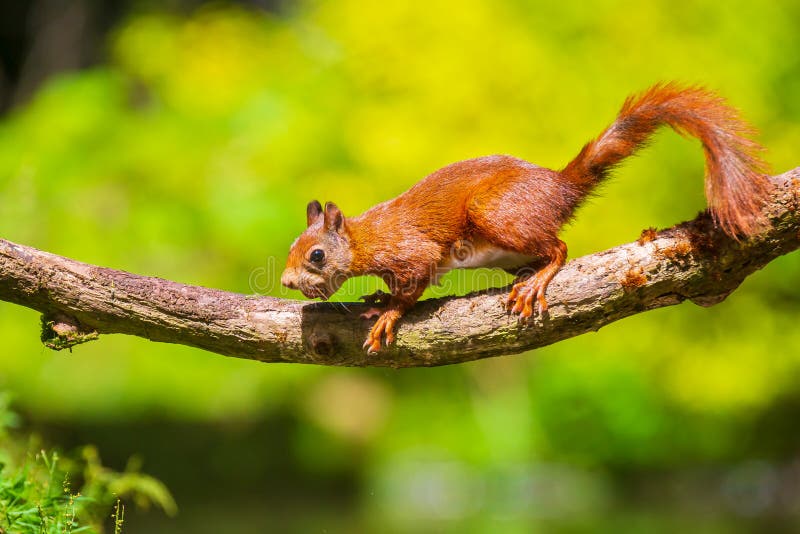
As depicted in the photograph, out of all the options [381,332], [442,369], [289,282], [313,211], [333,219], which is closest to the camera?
[381,332]

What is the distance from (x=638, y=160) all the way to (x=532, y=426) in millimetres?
2630

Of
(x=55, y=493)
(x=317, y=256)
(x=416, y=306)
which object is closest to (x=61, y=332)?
(x=55, y=493)

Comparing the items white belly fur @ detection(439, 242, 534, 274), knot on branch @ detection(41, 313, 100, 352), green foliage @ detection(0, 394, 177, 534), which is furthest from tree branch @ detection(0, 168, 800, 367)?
green foliage @ detection(0, 394, 177, 534)

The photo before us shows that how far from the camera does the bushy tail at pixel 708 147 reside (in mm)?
2639

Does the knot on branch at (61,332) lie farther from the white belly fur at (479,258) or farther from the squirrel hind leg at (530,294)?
the squirrel hind leg at (530,294)

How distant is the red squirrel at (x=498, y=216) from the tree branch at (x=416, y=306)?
2.9 inches

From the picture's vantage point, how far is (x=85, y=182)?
931 centimetres

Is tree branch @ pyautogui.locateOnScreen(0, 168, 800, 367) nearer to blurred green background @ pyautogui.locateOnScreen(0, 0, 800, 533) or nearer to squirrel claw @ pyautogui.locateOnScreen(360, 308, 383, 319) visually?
squirrel claw @ pyautogui.locateOnScreen(360, 308, 383, 319)

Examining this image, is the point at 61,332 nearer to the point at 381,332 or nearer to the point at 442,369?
the point at 381,332

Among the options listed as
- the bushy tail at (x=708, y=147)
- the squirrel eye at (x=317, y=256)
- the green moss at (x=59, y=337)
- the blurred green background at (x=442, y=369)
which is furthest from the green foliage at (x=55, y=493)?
the blurred green background at (x=442, y=369)

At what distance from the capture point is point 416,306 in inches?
118

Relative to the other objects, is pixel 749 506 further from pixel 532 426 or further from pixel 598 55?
pixel 598 55

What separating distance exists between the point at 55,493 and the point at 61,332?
590 mm

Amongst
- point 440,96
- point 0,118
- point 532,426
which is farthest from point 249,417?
point 0,118
